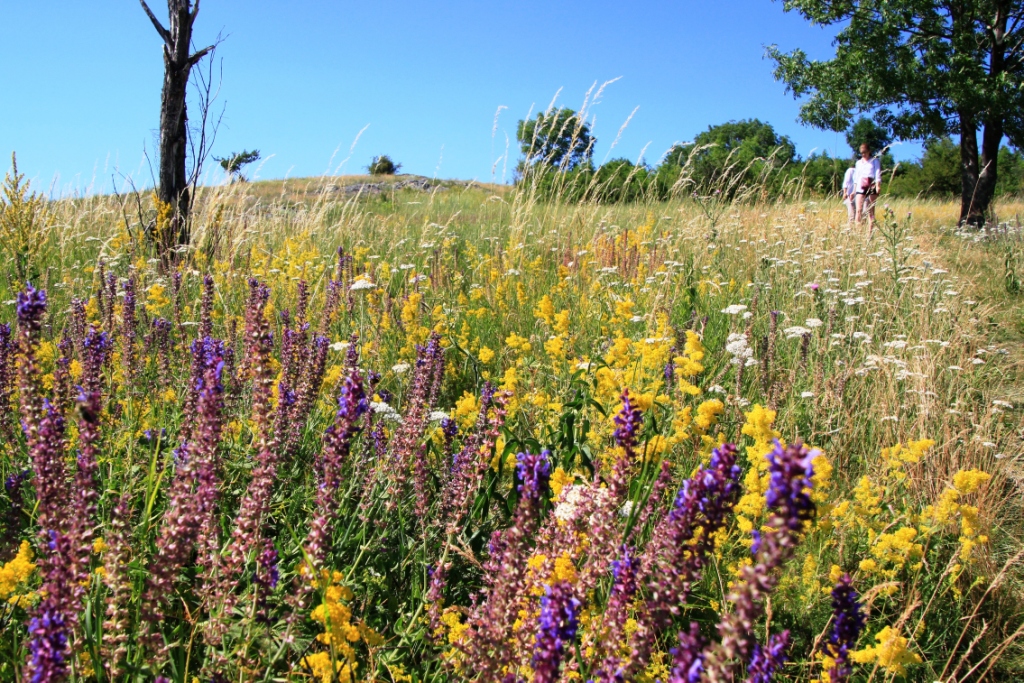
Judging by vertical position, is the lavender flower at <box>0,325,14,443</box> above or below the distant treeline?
below

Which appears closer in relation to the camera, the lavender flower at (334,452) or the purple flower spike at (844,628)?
the purple flower spike at (844,628)

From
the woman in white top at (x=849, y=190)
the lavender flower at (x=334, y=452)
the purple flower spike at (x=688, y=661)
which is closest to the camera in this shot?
the purple flower spike at (x=688, y=661)

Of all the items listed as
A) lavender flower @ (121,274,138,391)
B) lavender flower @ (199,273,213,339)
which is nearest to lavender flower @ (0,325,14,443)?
lavender flower @ (121,274,138,391)

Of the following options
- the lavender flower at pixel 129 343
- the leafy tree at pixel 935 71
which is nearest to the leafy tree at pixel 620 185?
the lavender flower at pixel 129 343

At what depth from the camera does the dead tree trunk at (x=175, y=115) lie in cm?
622

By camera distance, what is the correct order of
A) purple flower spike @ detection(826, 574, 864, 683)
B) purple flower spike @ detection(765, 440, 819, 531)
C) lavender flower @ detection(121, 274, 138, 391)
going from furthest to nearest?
lavender flower @ detection(121, 274, 138, 391) < purple flower spike @ detection(826, 574, 864, 683) < purple flower spike @ detection(765, 440, 819, 531)

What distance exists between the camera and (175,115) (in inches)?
254

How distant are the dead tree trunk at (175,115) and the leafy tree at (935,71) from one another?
1598 cm

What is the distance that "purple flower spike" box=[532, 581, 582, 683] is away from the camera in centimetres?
101

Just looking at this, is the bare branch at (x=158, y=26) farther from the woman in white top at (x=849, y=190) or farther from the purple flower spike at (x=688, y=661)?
the woman in white top at (x=849, y=190)

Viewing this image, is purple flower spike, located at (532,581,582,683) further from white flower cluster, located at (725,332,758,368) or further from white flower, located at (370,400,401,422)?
white flower cluster, located at (725,332,758,368)

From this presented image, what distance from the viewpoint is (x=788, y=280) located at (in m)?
6.59

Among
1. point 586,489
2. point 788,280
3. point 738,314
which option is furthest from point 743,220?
point 586,489

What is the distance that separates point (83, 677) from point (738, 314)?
178 inches
